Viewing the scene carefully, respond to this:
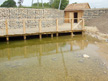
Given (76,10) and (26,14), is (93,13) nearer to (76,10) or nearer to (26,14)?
(76,10)

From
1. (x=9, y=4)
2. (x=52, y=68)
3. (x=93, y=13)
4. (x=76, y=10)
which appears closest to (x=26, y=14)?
(x=76, y=10)

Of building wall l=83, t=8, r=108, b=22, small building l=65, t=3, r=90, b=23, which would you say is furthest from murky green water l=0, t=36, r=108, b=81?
small building l=65, t=3, r=90, b=23

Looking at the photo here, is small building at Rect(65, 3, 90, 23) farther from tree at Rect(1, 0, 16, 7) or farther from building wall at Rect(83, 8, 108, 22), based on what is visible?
tree at Rect(1, 0, 16, 7)

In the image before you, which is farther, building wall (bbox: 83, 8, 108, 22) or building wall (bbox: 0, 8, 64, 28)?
building wall (bbox: 83, 8, 108, 22)

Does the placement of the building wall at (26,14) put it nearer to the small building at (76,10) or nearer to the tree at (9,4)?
the small building at (76,10)

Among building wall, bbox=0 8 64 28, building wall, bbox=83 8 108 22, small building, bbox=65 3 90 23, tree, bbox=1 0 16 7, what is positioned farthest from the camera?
tree, bbox=1 0 16 7

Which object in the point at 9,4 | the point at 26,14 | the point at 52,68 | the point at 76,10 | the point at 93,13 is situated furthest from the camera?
the point at 9,4

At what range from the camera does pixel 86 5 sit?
2234cm

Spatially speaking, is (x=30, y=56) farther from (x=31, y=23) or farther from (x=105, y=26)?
(x=105, y=26)

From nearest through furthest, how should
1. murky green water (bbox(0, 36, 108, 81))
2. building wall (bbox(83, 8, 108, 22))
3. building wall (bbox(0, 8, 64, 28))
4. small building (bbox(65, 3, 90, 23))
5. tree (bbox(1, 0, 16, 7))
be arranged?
murky green water (bbox(0, 36, 108, 81)), building wall (bbox(0, 8, 64, 28)), building wall (bbox(83, 8, 108, 22)), small building (bbox(65, 3, 90, 23)), tree (bbox(1, 0, 16, 7))

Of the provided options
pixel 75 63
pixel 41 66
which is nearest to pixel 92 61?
pixel 75 63

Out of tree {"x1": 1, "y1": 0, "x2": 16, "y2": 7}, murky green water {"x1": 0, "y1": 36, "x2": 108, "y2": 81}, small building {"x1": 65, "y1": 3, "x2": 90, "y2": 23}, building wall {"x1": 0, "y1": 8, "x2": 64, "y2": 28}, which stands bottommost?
murky green water {"x1": 0, "y1": 36, "x2": 108, "y2": 81}

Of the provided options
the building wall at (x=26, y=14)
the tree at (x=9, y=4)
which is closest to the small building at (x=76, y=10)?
the building wall at (x=26, y=14)

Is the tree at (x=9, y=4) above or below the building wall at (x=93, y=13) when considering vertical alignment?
above
